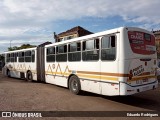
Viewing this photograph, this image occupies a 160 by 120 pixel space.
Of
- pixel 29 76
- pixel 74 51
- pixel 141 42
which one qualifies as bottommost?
pixel 29 76

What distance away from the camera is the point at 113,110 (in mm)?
8023

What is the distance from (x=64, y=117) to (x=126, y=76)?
2687mm

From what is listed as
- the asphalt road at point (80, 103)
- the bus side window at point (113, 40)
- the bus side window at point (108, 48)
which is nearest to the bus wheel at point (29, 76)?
the asphalt road at point (80, 103)

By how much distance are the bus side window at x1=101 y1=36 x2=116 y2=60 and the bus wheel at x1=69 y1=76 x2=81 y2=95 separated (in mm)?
2388

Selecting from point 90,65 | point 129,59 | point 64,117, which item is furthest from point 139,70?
point 64,117

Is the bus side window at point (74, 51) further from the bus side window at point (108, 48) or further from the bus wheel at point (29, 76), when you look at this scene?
the bus wheel at point (29, 76)

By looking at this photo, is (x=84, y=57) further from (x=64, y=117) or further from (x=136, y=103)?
(x=64, y=117)

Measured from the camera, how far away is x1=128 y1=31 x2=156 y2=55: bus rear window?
8422 mm

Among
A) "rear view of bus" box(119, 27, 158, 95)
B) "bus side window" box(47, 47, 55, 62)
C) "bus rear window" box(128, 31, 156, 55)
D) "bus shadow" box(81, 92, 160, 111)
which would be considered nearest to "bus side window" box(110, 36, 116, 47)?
"rear view of bus" box(119, 27, 158, 95)

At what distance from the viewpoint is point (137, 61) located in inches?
Answer: 334

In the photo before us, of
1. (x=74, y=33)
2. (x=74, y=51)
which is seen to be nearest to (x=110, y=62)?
(x=74, y=51)

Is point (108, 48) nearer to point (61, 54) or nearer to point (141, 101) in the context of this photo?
point (141, 101)

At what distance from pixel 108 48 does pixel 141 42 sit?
4.41 ft

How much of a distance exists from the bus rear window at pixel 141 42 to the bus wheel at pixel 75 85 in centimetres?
357
